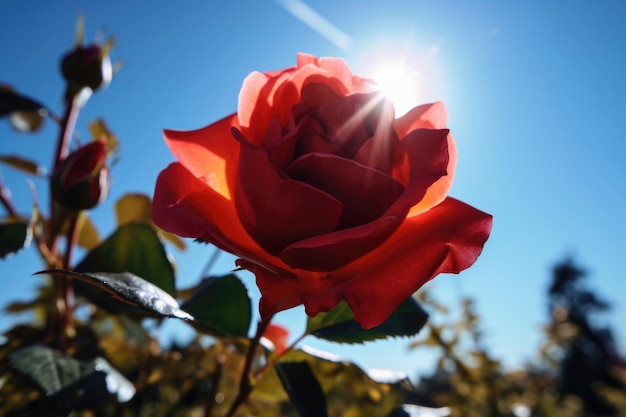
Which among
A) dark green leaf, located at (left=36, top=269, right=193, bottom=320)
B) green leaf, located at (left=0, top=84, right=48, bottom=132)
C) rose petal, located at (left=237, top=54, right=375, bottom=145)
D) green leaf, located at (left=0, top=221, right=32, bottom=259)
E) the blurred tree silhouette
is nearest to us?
dark green leaf, located at (left=36, top=269, right=193, bottom=320)

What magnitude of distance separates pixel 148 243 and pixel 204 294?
10 cm

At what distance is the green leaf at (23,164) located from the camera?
797 millimetres

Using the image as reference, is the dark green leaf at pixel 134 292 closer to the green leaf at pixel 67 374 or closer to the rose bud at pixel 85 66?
the green leaf at pixel 67 374

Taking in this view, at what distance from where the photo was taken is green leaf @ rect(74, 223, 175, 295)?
500mm

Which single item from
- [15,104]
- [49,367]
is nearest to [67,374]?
[49,367]

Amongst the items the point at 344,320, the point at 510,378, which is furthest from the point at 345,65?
the point at 510,378

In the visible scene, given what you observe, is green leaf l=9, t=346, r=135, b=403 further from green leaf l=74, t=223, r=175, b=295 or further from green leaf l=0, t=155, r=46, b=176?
green leaf l=0, t=155, r=46, b=176

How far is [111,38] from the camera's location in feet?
2.50

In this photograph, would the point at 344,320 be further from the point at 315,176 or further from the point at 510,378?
the point at 510,378

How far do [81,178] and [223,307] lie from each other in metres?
0.23

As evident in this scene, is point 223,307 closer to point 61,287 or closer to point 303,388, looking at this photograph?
point 303,388

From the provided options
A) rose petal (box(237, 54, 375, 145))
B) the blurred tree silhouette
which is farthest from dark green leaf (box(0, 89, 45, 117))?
the blurred tree silhouette

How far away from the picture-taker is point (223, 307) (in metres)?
0.47

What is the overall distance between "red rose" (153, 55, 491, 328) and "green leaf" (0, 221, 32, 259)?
25cm
